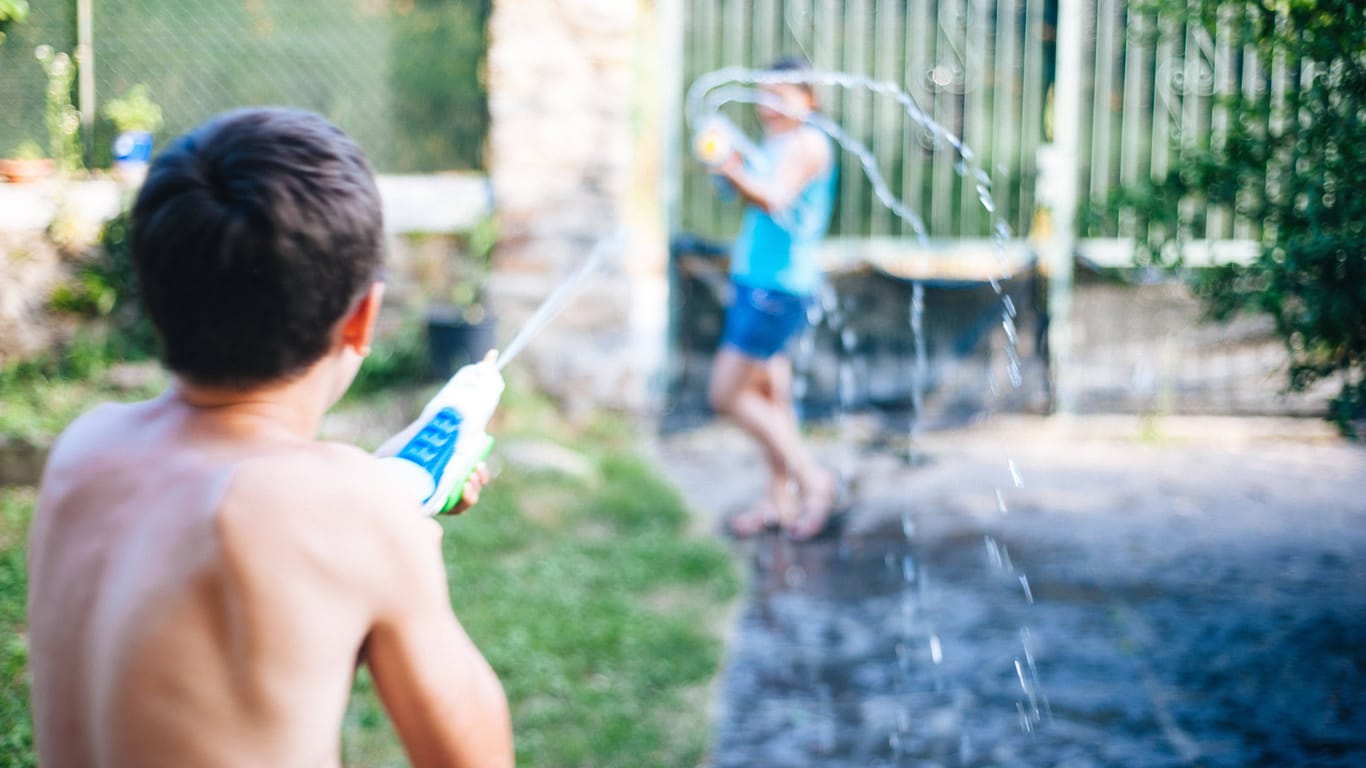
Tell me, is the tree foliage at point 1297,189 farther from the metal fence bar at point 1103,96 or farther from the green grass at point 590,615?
the metal fence bar at point 1103,96

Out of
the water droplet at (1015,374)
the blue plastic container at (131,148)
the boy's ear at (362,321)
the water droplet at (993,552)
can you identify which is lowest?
the water droplet at (993,552)

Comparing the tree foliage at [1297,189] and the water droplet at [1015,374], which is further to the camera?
the water droplet at [1015,374]

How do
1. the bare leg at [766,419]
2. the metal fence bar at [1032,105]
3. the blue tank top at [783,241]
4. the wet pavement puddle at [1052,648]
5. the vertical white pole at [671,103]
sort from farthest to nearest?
the metal fence bar at [1032,105], the vertical white pole at [671,103], the bare leg at [766,419], the blue tank top at [783,241], the wet pavement puddle at [1052,648]

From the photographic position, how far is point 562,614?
4.15m

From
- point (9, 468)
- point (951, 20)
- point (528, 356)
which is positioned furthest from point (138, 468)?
point (951, 20)

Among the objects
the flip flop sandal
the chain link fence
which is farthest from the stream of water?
the chain link fence

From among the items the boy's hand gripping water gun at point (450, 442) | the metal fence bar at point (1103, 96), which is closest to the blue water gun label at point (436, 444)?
the boy's hand gripping water gun at point (450, 442)

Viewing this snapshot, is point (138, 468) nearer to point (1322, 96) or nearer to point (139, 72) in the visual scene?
point (1322, 96)

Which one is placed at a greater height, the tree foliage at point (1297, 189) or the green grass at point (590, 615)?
the tree foliage at point (1297, 189)

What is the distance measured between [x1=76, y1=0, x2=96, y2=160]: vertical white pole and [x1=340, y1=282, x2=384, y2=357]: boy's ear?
5.72 metres

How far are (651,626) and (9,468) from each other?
263 centimetres

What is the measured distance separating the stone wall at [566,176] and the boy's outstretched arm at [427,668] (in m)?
5.28

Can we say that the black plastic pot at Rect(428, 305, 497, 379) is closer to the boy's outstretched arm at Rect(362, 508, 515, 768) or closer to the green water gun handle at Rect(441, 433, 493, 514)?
the green water gun handle at Rect(441, 433, 493, 514)

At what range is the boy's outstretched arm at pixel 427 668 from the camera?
1260 millimetres
